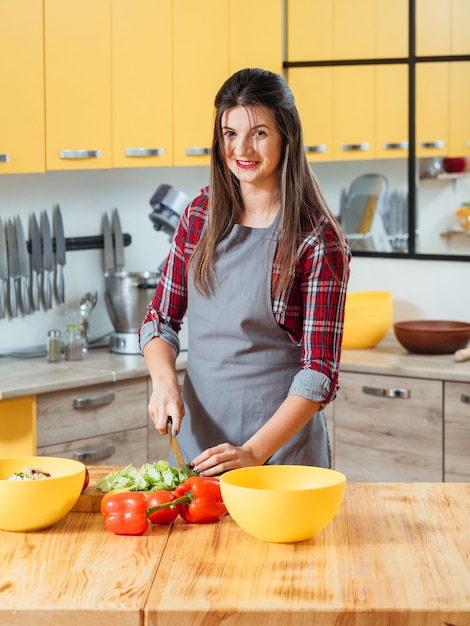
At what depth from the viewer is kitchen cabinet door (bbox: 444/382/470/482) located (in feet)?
11.2

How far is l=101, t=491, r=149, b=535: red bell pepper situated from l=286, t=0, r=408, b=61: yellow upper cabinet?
2.70 m

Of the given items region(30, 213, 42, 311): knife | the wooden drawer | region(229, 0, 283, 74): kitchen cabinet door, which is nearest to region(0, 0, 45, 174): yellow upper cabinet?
region(30, 213, 42, 311): knife

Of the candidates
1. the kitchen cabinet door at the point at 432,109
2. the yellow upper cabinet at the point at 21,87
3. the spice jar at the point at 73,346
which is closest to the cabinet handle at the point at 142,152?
the yellow upper cabinet at the point at 21,87

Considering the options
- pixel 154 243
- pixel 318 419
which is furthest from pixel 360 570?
pixel 154 243

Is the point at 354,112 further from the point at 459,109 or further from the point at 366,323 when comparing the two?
the point at 366,323

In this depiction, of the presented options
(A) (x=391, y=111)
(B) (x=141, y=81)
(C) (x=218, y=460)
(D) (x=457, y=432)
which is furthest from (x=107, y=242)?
(C) (x=218, y=460)

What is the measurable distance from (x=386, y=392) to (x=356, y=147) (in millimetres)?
1068

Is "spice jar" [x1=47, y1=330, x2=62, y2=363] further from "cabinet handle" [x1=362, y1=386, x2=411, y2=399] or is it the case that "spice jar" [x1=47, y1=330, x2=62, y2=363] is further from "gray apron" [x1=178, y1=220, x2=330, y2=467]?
"gray apron" [x1=178, y1=220, x2=330, y2=467]

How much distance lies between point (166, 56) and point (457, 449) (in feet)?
5.44

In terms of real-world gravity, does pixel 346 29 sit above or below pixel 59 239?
above

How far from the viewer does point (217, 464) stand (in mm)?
1980

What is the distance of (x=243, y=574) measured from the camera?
5.33 ft

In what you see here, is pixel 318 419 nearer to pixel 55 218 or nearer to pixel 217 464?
pixel 217 464

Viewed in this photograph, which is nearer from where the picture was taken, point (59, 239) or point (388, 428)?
point (388, 428)
